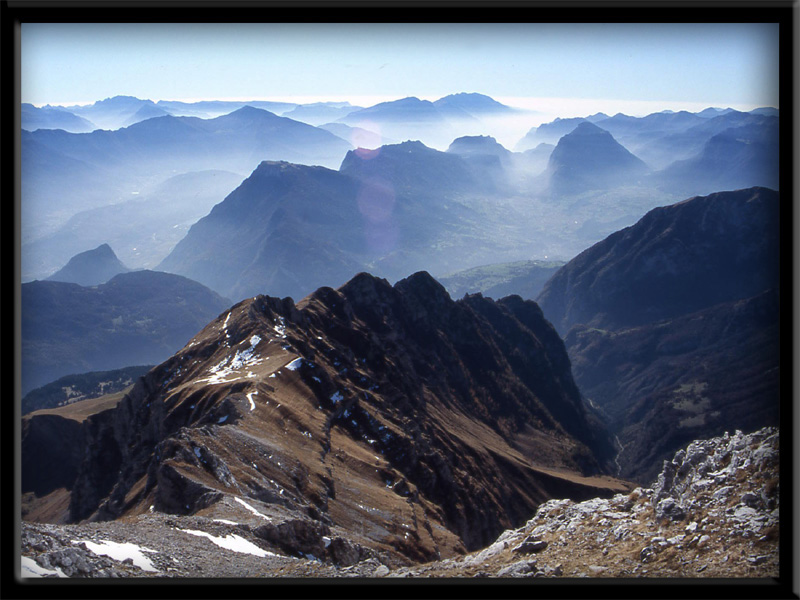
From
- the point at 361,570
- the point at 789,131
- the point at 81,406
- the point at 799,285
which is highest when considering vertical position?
the point at 789,131

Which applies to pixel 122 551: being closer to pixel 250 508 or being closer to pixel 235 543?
pixel 235 543

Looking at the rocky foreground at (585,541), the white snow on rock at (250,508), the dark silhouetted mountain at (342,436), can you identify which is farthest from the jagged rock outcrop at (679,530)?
the white snow on rock at (250,508)

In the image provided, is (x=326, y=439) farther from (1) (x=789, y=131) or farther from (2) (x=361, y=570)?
(1) (x=789, y=131)

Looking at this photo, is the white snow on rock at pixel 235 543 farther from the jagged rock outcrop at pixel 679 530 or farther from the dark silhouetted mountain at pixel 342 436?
the jagged rock outcrop at pixel 679 530

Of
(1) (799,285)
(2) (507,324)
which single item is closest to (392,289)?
(2) (507,324)

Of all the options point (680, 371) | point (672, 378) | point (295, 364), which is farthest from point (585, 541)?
point (680, 371)

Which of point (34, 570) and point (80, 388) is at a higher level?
point (34, 570)
